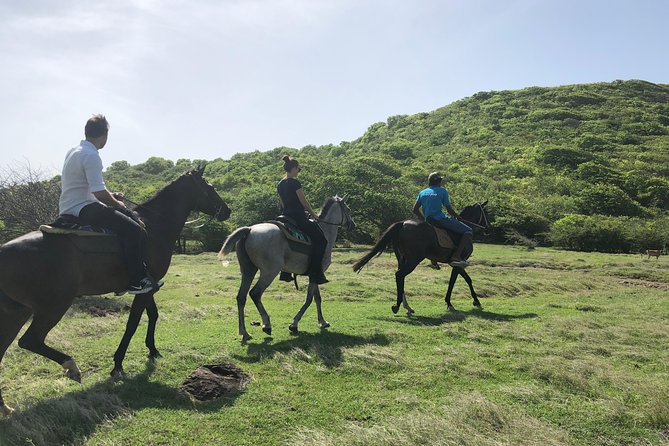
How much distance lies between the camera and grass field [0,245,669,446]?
4480 mm

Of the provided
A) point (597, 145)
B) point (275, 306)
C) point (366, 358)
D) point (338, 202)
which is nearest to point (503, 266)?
point (275, 306)

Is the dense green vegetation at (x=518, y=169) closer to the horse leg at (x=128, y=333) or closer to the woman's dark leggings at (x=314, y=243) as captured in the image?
→ the woman's dark leggings at (x=314, y=243)

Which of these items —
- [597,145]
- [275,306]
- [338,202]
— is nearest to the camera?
[338,202]

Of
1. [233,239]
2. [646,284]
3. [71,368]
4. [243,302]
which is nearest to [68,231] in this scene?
[71,368]

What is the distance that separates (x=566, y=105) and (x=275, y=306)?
389 feet

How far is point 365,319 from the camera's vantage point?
1020cm

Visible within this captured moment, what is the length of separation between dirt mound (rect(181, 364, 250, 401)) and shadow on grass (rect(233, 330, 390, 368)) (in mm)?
646

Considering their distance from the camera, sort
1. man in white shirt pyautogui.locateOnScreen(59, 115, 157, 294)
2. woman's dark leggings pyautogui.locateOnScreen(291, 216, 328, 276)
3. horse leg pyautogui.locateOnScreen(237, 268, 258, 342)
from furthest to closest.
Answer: woman's dark leggings pyautogui.locateOnScreen(291, 216, 328, 276) → horse leg pyautogui.locateOnScreen(237, 268, 258, 342) → man in white shirt pyautogui.locateOnScreen(59, 115, 157, 294)

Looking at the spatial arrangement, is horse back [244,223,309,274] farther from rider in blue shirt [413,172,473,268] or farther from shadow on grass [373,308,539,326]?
rider in blue shirt [413,172,473,268]

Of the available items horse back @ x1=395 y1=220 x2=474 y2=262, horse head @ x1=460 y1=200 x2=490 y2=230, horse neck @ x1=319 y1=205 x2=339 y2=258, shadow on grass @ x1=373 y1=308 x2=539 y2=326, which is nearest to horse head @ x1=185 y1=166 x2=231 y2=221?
horse neck @ x1=319 y1=205 x2=339 y2=258

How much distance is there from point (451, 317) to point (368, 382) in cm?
503

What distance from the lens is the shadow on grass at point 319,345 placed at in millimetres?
6791

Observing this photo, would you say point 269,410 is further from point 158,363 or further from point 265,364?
point 158,363

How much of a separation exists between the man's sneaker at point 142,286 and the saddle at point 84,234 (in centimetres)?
53
